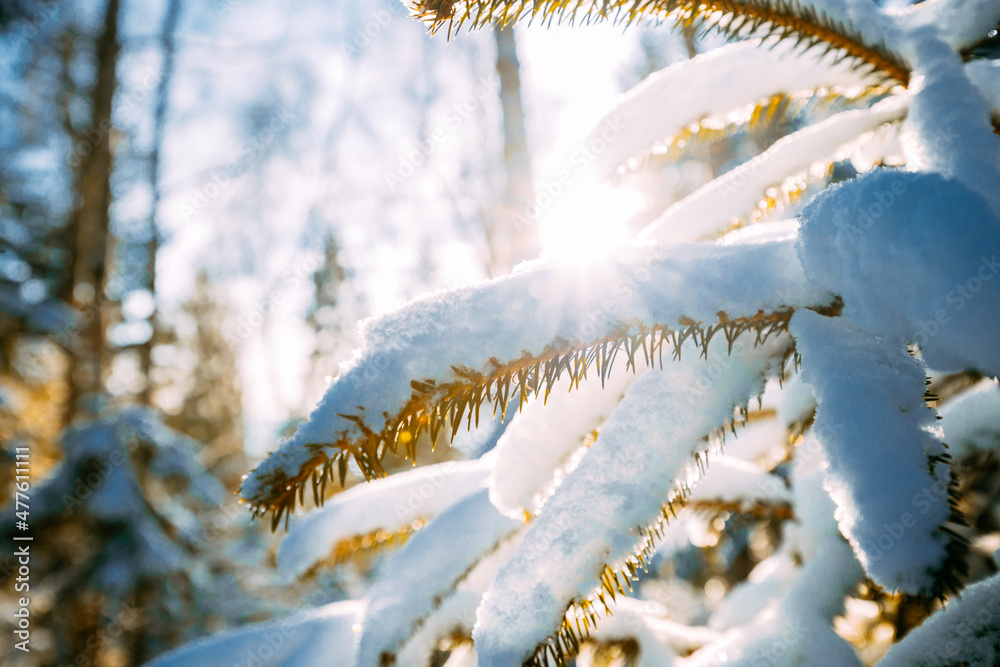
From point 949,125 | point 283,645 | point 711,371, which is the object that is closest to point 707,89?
point 949,125

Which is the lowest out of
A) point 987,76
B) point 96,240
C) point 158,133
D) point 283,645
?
point 283,645

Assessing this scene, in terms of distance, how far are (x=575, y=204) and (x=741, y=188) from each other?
1.26 ft

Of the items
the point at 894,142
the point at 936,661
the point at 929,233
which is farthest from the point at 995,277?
the point at 894,142

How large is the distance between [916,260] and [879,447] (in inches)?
8.4

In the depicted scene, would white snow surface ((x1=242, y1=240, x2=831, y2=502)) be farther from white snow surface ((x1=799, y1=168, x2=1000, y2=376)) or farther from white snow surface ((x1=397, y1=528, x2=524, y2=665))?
white snow surface ((x1=397, y1=528, x2=524, y2=665))

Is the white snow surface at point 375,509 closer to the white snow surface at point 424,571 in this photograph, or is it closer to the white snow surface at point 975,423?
the white snow surface at point 424,571

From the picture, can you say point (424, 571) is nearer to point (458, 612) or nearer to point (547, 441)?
point (458, 612)

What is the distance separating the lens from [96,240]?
5566 millimetres

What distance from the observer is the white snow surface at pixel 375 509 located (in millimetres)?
1130

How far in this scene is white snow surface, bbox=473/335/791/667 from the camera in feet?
1.97

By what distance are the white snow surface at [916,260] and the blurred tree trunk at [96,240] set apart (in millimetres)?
6805

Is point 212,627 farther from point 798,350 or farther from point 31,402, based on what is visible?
point 798,350

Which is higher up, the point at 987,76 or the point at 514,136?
the point at 514,136

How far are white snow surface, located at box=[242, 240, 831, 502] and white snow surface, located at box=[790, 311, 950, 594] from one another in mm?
74
